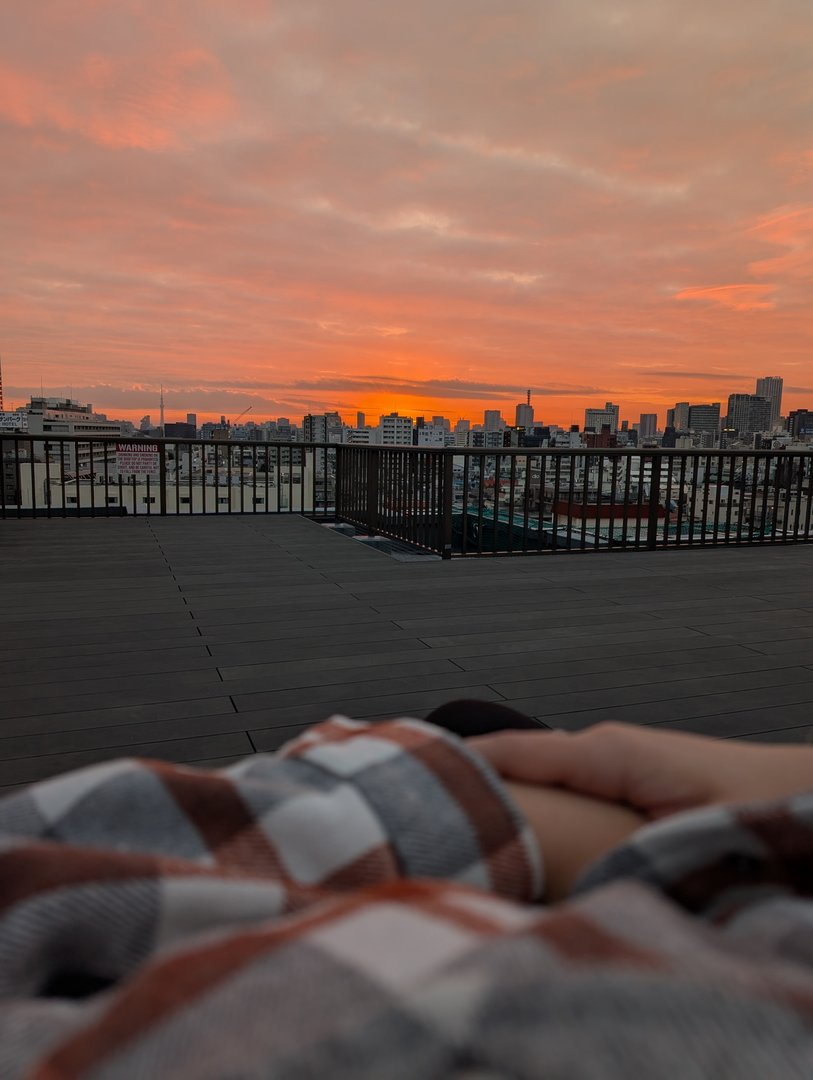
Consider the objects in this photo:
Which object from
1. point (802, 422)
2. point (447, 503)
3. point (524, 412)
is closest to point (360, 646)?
point (447, 503)

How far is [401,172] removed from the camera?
26.3 feet

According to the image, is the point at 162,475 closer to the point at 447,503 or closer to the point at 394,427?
the point at 394,427

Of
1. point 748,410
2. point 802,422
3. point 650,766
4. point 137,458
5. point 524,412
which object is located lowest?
→ point 650,766

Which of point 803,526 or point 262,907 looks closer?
point 262,907

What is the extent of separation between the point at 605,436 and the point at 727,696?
5236 mm

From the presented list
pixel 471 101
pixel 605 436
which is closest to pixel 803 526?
pixel 605 436

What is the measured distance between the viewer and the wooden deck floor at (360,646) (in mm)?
2320

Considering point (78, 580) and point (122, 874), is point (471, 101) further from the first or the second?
point (122, 874)

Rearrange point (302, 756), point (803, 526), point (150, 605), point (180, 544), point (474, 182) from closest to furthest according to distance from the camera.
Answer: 1. point (302, 756)
2. point (150, 605)
3. point (180, 544)
4. point (803, 526)
5. point (474, 182)

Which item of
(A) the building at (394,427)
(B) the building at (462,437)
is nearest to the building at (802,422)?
(B) the building at (462,437)

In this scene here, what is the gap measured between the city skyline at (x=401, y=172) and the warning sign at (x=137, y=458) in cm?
312

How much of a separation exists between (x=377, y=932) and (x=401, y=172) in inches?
351

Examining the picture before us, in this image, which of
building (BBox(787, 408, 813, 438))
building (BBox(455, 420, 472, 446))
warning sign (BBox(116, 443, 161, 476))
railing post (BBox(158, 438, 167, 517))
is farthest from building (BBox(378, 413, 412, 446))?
building (BBox(787, 408, 813, 438))

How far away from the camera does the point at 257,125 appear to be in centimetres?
715
